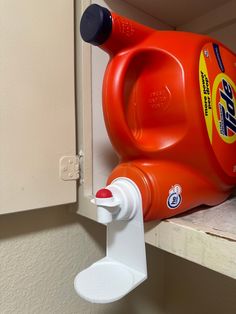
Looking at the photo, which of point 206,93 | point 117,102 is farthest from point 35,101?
point 206,93

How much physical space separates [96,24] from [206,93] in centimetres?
19

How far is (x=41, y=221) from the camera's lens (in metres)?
0.53

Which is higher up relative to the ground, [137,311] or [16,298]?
[16,298]

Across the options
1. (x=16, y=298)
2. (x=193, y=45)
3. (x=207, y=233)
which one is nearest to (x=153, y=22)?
(x=193, y=45)

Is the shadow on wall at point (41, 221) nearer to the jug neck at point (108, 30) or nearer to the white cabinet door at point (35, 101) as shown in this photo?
the white cabinet door at point (35, 101)

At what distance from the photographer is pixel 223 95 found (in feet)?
1.36

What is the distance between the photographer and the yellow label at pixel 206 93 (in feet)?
1.24

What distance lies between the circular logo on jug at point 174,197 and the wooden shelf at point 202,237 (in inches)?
0.9

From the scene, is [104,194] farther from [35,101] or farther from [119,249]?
[35,101]

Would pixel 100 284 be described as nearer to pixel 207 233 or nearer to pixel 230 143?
pixel 207 233

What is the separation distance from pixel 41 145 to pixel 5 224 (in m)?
0.17

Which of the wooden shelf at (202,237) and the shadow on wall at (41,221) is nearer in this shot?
the wooden shelf at (202,237)

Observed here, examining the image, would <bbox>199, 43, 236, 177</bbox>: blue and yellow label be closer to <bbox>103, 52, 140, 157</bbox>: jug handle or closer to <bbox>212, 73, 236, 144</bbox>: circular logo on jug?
<bbox>212, 73, 236, 144</bbox>: circular logo on jug

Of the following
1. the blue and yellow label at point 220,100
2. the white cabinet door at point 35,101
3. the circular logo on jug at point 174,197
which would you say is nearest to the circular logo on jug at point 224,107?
the blue and yellow label at point 220,100
